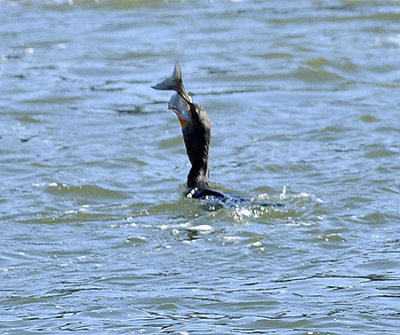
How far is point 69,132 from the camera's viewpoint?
11156 millimetres

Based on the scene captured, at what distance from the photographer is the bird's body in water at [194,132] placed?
8062 millimetres

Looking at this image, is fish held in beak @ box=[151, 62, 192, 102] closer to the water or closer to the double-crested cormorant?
the double-crested cormorant

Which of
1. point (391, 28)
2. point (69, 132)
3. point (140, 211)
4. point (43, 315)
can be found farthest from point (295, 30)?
Result: point (43, 315)

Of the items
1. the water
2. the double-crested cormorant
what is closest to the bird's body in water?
the double-crested cormorant

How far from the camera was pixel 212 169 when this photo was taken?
32.3 ft

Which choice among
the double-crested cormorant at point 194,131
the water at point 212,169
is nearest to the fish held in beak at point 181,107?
the double-crested cormorant at point 194,131

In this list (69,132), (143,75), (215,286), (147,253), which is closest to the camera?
(215,286)

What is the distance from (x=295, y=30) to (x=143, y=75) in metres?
3.14

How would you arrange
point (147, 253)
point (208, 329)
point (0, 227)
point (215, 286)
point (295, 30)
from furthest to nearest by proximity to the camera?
1. point (295, 30)
2. point (0, 227)
3. point (147, 253)
4. point (215, 286)
5. point (208, 329)

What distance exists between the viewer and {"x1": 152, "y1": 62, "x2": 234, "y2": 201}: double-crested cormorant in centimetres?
805

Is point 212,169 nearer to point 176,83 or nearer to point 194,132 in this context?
point 194,132

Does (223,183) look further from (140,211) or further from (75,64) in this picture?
(75,64)

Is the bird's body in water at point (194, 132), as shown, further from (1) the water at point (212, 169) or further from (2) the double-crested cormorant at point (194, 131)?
(1) the water at point (212, 169)

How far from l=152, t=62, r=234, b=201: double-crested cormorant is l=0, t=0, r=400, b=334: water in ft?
0.55
